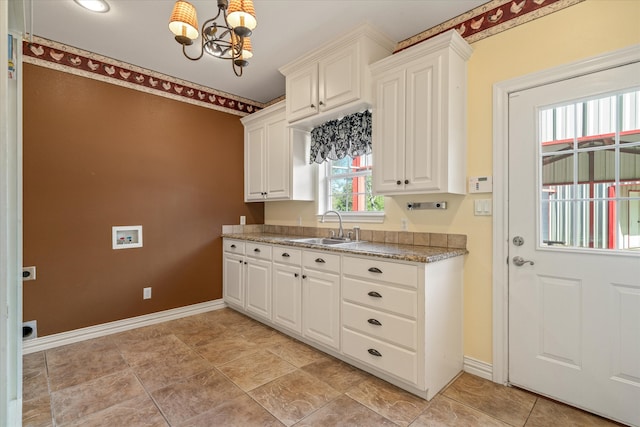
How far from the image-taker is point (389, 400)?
6.45ft

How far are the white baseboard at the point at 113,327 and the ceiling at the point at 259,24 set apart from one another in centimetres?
261

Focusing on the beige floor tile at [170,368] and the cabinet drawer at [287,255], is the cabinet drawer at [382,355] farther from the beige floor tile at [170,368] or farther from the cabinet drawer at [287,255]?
the beige floor tile at [170,368]

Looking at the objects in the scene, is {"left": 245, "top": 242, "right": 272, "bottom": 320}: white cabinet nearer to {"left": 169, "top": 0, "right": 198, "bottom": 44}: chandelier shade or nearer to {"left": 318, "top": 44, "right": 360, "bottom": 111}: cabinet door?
{"left": 318, "top": 44, "right": 360, "bottom": 111}: cabinet door

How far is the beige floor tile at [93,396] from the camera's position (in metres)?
1.85

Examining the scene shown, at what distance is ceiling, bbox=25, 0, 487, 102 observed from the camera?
Result: 223 centimetres

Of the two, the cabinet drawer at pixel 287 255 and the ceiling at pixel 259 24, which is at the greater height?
the ceiling at pixel 259 24

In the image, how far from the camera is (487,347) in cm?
222

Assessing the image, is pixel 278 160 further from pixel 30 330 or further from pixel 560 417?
pixel 560 417

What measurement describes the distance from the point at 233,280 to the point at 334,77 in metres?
2.49

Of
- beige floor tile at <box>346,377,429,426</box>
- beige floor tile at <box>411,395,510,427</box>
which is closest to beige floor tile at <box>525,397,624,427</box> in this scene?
beige floor tile at <box>411,395,510,427</box>

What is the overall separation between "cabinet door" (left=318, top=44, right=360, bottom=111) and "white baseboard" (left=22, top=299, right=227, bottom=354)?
266 cm

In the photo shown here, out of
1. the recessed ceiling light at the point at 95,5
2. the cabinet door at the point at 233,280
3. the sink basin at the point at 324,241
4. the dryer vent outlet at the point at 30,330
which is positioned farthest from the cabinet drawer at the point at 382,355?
the recessed ceiling light at the point at 95,5

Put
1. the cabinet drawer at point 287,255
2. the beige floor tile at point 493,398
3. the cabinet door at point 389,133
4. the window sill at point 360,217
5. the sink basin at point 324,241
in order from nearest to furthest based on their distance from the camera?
the beige floor tile at point 493,398
the cabinet door at point 389,133
the cabinet drawer at point 287,255
the window sill at point 360,217
the sink basin at point 324,241

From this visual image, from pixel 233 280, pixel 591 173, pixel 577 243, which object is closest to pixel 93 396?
pixel 233 280
